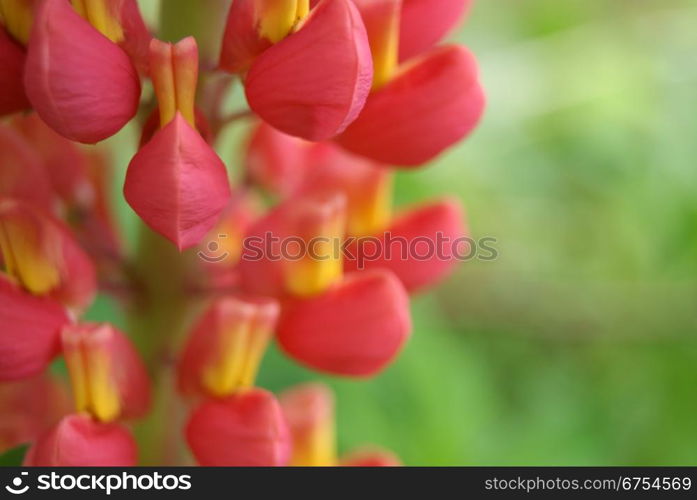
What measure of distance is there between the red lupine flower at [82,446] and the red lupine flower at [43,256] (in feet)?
0.32

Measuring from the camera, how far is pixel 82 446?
2.44 feet

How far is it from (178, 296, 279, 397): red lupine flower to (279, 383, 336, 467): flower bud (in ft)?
0.43

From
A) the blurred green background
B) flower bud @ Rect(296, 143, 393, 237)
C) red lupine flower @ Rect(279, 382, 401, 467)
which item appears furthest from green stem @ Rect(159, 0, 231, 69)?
the blurred green background

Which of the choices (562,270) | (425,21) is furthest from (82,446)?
(562,270)

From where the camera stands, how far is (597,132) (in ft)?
5.29

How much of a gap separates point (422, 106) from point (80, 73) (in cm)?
26

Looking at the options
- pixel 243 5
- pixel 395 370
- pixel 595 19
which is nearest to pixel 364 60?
pixel 243 5

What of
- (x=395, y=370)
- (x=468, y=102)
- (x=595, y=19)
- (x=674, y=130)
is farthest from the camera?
(x=595, y=19)

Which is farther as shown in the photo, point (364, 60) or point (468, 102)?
point (468, 102)

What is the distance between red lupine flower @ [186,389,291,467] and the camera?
2.53 ft

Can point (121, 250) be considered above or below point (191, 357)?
above

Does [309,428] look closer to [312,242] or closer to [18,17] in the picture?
[312,242]
